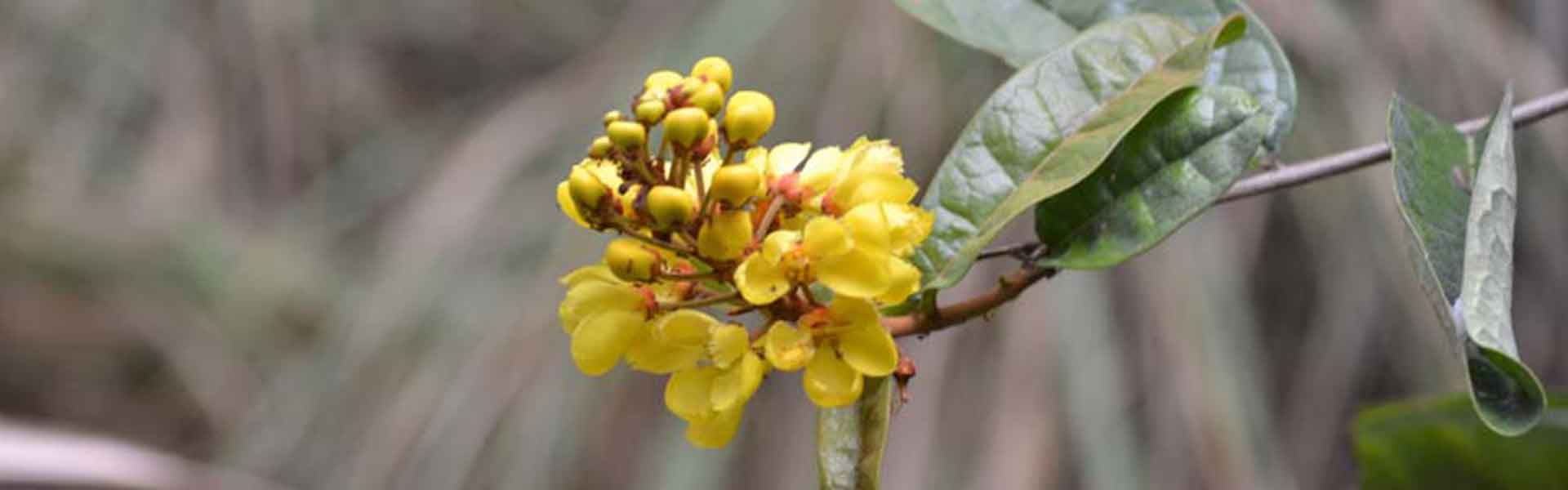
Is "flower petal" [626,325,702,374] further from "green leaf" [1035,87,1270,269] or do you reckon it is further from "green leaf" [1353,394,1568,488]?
"green leaf" [1353,394,1568,488]

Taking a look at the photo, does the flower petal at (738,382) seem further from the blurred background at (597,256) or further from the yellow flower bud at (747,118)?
the blurred background at (597,256)

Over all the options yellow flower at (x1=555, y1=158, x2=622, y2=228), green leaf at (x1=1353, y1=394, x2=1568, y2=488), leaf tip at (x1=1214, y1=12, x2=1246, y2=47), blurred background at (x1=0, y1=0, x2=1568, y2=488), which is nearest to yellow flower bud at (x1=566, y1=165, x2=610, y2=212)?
yellow flower at (x1=555, y1=158, x2=622, y2=228)

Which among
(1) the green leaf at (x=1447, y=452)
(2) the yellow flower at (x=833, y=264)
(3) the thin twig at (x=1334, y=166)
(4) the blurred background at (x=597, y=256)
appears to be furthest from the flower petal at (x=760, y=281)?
(4) the blurred background at (x=597, y=256)

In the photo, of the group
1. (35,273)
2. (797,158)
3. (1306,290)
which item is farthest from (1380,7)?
(35,273)

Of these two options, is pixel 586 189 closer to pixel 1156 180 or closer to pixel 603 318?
pixel 603 318

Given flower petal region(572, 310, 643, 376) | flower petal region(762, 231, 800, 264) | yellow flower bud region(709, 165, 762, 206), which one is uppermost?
yellow flower bud region(709, 165, 762, 206)

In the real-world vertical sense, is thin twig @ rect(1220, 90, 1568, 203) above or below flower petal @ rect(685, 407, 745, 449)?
below

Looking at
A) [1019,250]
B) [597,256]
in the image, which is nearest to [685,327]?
[1019,250]
